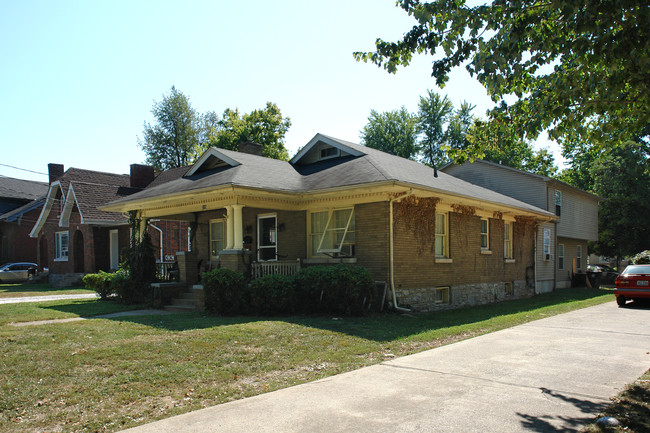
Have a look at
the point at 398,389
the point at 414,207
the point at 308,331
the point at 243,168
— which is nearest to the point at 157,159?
the point at 243,168

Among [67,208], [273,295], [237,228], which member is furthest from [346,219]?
[67,208]

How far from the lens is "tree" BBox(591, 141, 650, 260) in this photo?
36.5 meters

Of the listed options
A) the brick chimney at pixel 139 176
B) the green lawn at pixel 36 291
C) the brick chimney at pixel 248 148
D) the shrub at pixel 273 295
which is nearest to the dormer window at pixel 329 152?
the brick chimney at pixel 248 148

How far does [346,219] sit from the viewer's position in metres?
15.3

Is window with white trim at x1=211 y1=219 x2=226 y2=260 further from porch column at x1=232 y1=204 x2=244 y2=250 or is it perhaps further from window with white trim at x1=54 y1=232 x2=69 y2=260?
window with white trim at x1=54 y1=232 x2=69 y2=260

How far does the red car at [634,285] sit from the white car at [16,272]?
3171 cm

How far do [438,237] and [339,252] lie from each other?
3646 millimetres

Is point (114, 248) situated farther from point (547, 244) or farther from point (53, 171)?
point (547, 244)

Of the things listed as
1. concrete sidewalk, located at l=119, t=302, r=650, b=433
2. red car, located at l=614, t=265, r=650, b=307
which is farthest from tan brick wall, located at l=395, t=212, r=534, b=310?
concrete sidewalk, located at l=119, t=302, r=650, b=433

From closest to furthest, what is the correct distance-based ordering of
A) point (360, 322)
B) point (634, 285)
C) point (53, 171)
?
point (360, 322) → point (634, 285) → point (53, 171)

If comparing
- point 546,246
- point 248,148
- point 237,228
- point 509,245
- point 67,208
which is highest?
point 248,148

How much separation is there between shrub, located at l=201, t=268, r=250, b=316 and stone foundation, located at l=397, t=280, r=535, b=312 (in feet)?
14.3

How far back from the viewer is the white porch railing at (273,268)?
14195 millimetres

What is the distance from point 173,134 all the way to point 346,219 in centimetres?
4138
